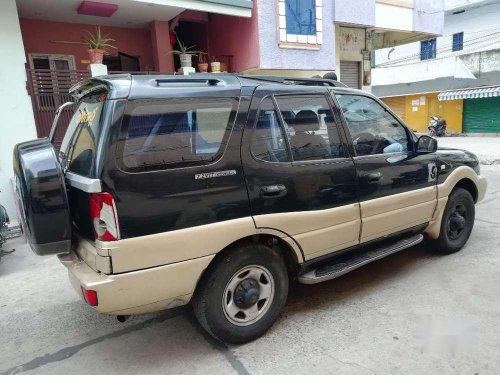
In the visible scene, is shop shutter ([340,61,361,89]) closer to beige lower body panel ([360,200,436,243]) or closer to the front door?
the front door

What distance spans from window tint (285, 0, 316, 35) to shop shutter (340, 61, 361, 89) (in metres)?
2.45

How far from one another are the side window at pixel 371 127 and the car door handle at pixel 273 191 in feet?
3.10

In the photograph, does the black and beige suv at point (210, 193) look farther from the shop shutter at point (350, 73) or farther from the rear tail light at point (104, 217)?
the shop shutter at point (350, 73)

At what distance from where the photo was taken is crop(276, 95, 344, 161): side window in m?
2.98

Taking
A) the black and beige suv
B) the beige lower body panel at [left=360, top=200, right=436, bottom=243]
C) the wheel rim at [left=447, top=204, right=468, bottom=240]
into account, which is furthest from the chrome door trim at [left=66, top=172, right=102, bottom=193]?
the wheel rim at [left=447, top=204, right=468, bottom=240]

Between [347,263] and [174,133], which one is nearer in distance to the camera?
[174,133]

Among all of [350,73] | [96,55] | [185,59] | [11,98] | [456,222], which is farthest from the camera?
[350,73]

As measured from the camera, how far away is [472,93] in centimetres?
2197

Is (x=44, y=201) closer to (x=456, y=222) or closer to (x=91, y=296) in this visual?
(x=91, y=296)

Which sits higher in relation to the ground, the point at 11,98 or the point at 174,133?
the point at 11,98

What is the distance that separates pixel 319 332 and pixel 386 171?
1.56 m

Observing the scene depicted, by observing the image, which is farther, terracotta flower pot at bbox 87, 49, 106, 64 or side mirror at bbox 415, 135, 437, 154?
terracotta flower pot at bbox 87, 49, 106, 64

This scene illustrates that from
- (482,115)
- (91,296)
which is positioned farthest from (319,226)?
(482,115)

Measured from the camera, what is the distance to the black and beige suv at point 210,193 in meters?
2.29
